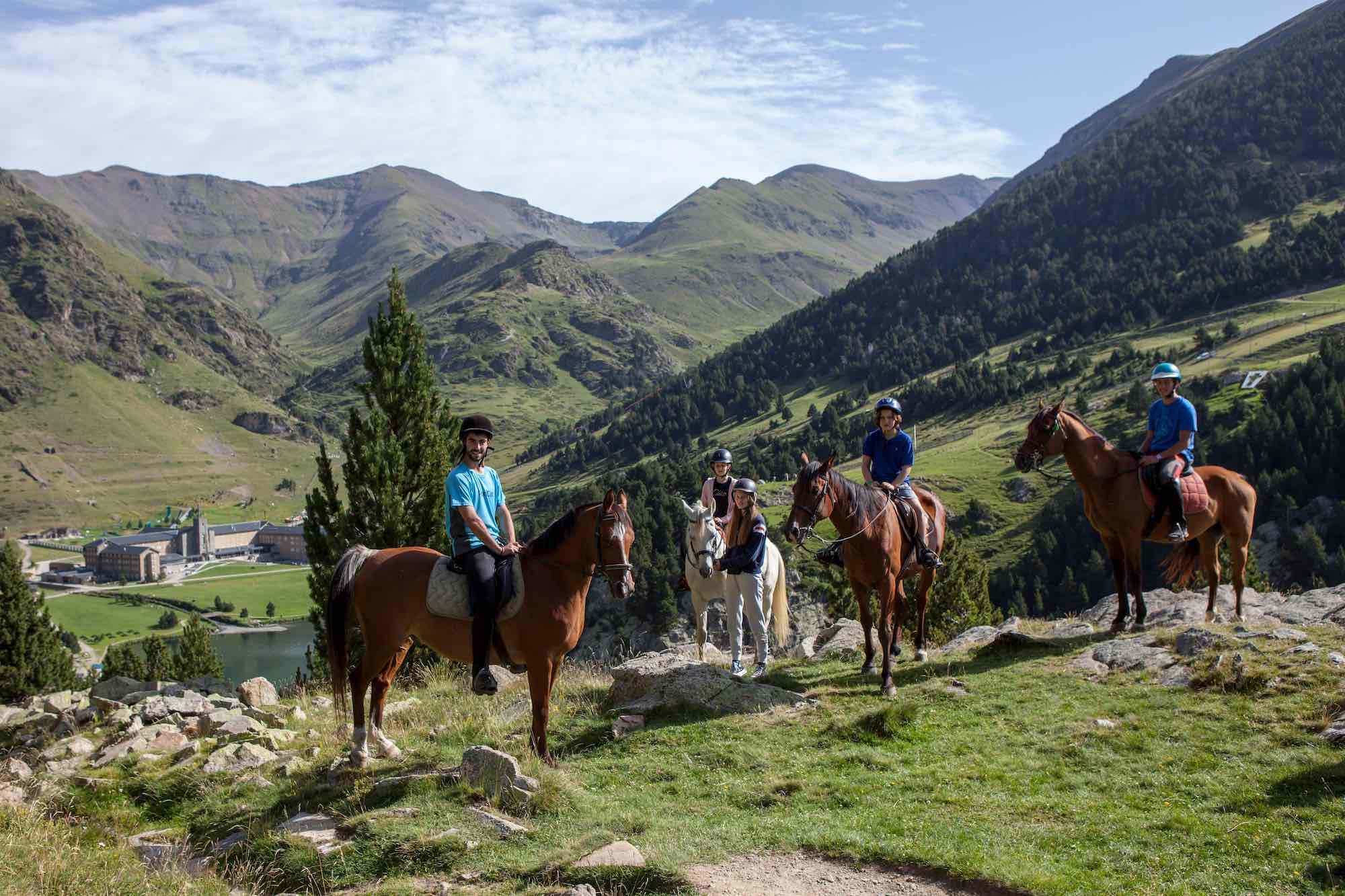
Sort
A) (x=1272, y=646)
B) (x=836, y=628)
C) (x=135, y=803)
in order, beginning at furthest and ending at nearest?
(x=836, y=628) → (x=1272, y=646) → (x=135, y=803)

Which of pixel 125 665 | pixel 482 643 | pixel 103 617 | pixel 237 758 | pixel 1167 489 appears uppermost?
pixel 1167 489

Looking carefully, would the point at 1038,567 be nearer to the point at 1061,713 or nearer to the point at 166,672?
the point at 166,672

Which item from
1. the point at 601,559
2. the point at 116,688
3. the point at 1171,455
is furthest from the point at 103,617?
the point at 1171,455

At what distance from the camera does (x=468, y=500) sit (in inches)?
417

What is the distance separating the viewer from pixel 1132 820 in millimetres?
8305

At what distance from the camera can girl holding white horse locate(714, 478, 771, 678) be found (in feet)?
44.7

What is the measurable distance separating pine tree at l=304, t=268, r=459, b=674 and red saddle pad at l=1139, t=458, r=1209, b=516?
17.1m

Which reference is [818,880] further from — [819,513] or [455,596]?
[819,513]

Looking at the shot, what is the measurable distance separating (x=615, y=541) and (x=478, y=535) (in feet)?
5.43

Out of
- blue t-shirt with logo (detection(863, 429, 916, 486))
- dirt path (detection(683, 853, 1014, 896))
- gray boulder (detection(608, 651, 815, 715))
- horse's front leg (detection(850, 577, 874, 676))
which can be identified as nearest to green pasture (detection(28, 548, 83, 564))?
gray boulder (detection(608, 651, 815, 715))

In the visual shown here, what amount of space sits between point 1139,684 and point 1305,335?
146m

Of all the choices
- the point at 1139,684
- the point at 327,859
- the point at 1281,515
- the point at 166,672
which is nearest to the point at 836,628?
the point at 1139,684

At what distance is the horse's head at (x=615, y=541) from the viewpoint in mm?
10125

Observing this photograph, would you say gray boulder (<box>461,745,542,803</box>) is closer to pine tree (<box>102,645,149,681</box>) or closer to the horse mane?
the horse mane
